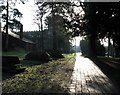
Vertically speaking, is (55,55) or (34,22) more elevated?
(34,22)

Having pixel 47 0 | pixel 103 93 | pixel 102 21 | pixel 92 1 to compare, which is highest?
pixel 47 0

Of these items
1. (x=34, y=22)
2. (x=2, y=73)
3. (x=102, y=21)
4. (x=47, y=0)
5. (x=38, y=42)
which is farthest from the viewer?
(x=38, y=42)

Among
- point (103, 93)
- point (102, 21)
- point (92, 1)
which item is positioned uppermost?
point (92, 1)

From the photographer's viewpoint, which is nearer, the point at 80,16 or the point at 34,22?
the point at 80,16

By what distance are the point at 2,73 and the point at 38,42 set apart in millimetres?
88697

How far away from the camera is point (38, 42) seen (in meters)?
103

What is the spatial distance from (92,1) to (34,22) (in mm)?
49013

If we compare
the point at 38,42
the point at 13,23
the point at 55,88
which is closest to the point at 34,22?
the point at 13,23

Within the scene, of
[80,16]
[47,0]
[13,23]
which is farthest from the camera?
[13,23]

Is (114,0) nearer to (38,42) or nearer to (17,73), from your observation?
(17,73)

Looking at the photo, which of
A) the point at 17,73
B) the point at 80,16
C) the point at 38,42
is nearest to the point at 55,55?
the point at 80,16

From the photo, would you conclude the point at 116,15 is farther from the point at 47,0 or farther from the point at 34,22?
the point at 34,22

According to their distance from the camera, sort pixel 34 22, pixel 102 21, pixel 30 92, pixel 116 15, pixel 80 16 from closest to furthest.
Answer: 1. pixel 30 92
2. pixel 116 15
3. pixel 102 21
4. pixel 80 16
5. pixel 34 22

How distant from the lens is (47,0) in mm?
40312
